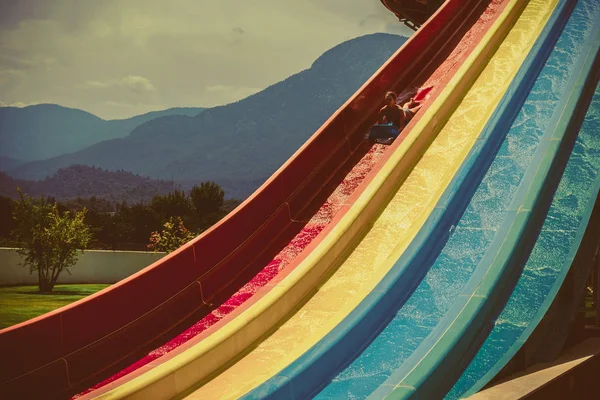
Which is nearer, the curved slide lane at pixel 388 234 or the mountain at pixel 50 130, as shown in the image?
the curved slide lane at pixel 388 234

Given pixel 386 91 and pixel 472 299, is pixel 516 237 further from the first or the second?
pixel 386 91

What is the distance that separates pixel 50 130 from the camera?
472 ft

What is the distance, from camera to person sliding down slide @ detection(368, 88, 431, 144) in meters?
Answer: 7.93

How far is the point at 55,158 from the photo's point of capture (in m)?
120

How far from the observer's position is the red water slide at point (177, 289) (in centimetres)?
516

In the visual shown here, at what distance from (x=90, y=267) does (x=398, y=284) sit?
63.4 feet

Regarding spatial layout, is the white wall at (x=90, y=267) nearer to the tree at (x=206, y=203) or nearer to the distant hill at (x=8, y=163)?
the tree at (x=206, y=203)

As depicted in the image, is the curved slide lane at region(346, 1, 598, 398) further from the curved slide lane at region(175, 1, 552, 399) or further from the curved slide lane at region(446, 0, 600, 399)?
the curved slide lane at region(175, 1, 552, 399)

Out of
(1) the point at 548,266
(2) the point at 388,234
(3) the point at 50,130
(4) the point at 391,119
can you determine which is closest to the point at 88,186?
(3) the point at 50,130

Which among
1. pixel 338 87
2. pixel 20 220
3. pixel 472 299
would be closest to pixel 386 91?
pixel 472 299

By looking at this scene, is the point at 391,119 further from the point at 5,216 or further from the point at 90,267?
the point at 5,216

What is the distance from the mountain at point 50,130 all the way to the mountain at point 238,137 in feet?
31.4

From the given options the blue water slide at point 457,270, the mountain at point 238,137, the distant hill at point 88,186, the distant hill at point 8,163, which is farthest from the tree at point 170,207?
the distant hill at point 8,163

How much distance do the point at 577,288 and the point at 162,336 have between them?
3.49 metres
